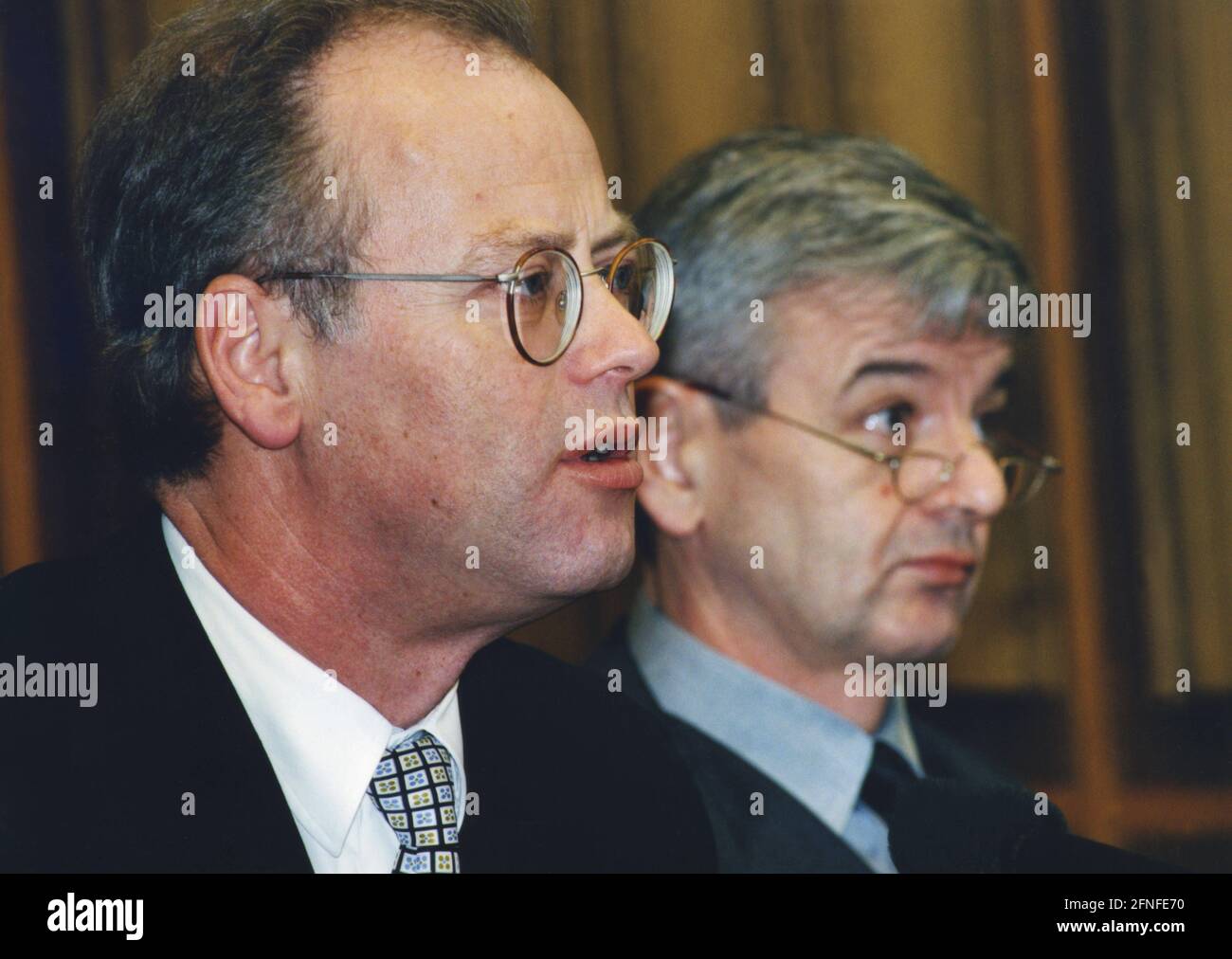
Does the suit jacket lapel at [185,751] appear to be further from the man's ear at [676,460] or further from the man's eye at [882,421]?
the man's eye at [882,421]

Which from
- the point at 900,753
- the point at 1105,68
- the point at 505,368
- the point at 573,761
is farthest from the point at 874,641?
the point at 1105,68

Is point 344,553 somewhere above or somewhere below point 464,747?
above

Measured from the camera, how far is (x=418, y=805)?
1.43 metres

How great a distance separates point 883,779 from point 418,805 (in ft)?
2.46

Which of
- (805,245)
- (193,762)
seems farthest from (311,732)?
(805,245)

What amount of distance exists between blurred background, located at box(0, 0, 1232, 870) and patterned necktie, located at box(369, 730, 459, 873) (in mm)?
1006

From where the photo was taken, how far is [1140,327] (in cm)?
267

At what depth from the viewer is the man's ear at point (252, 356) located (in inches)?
56.5

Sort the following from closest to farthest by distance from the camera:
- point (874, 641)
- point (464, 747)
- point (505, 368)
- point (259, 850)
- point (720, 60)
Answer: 1. point (259, 850)
2. point (505, 368)
3. point (464, 747)
4. point (874, 641)
5. point (720, 60)

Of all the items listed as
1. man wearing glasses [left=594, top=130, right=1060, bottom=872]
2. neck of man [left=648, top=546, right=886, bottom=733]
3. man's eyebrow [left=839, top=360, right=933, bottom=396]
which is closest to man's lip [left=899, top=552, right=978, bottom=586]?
man wearing glasses [left=594, top=130, right=1060, bottom=872]

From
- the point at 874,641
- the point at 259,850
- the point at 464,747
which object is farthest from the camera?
the point at 874,641

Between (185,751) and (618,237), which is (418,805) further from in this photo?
(618,237)
